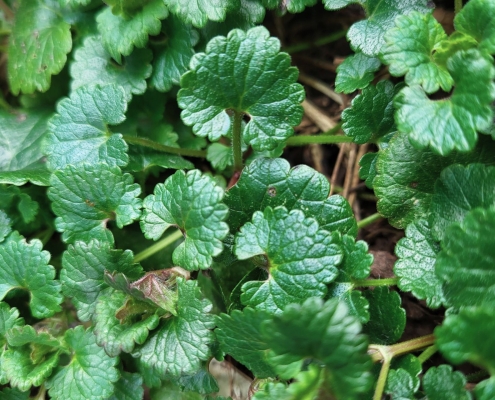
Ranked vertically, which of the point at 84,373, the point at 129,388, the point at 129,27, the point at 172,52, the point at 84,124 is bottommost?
the point at 129,388

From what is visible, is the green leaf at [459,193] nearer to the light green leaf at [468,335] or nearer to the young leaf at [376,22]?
the light green leaf at [468,335]

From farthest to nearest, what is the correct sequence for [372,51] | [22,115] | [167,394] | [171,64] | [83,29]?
1. [22,115]
2. [83,29]
3. [171,64]
4. [167,394]
5. [372,51]

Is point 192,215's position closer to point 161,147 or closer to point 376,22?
point 161,147

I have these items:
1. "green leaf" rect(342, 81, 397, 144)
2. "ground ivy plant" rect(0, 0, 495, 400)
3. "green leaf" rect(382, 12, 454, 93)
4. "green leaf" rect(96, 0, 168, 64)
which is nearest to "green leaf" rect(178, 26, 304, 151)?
"ground ivy plant" rect(0, 0, 495, 400)

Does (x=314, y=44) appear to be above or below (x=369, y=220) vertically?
above

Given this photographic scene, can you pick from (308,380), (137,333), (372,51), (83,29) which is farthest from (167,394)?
(83,29)

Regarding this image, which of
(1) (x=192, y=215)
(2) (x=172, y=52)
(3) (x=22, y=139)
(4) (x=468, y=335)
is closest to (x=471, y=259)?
(4) (x=468, y=335)

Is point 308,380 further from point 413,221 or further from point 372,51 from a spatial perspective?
point 372,51

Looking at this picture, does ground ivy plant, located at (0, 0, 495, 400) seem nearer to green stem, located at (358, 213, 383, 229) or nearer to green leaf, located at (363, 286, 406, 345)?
green leaf, located at (363, 286, 406, 345)
